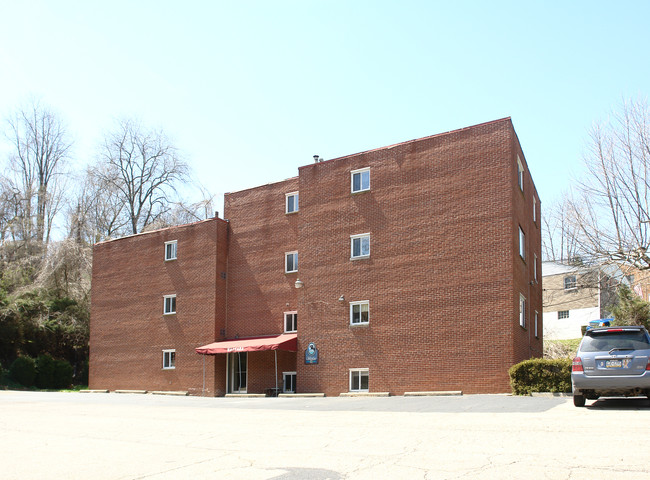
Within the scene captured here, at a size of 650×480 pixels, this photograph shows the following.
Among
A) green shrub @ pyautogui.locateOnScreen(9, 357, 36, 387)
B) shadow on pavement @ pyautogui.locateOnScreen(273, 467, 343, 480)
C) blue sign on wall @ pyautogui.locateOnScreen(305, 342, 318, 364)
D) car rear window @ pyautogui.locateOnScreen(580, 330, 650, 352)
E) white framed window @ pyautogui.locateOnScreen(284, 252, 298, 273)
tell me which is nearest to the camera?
shadow on pavement @ pyautogui.locateOnScreen(273, 467, 343, 480)

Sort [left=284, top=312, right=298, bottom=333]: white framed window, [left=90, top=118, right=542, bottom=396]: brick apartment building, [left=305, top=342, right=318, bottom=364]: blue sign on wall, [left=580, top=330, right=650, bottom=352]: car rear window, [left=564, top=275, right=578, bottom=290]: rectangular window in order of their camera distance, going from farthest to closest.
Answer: [left=564, top=275, right=578, bottom=290]: rectangular window < [left=284, top=312, right=298, bottom=333]: white framed window < [left=305, top=342, right=318, bottom=364]: blue sign on wall < [left=90, top=118, right=542, bottom=396]: brick apartment building < [left=580, top=330, right=650, bottom=352]: car rear window

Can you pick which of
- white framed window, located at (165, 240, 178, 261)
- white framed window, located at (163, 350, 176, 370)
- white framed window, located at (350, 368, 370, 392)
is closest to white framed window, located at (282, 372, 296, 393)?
white framed window, located at (350, 368, 370, 392)

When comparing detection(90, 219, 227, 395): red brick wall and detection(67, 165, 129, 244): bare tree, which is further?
detection(67, 165, 129, 244): bare tree

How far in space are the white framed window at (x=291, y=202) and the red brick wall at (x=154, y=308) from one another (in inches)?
148

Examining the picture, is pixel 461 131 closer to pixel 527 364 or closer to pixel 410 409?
pixel 527 364

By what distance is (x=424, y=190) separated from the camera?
24.0 meters

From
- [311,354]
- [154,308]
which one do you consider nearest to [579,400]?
[311,354]

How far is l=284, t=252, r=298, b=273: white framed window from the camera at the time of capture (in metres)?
28.3

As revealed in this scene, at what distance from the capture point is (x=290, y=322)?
28.2 metres

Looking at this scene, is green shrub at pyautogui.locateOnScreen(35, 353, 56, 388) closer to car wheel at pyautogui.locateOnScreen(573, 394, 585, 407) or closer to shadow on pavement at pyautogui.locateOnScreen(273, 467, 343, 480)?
car wheel at pyautogui.locateOnScreen(573, 394, 585, 407)

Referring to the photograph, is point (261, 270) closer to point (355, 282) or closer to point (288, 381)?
point (288, 381)

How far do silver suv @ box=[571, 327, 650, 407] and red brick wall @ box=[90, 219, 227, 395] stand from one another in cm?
1967

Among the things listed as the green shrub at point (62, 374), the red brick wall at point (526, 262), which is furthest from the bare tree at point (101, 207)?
the red brick wall at point (526, 262)

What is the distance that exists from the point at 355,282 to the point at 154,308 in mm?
12578
